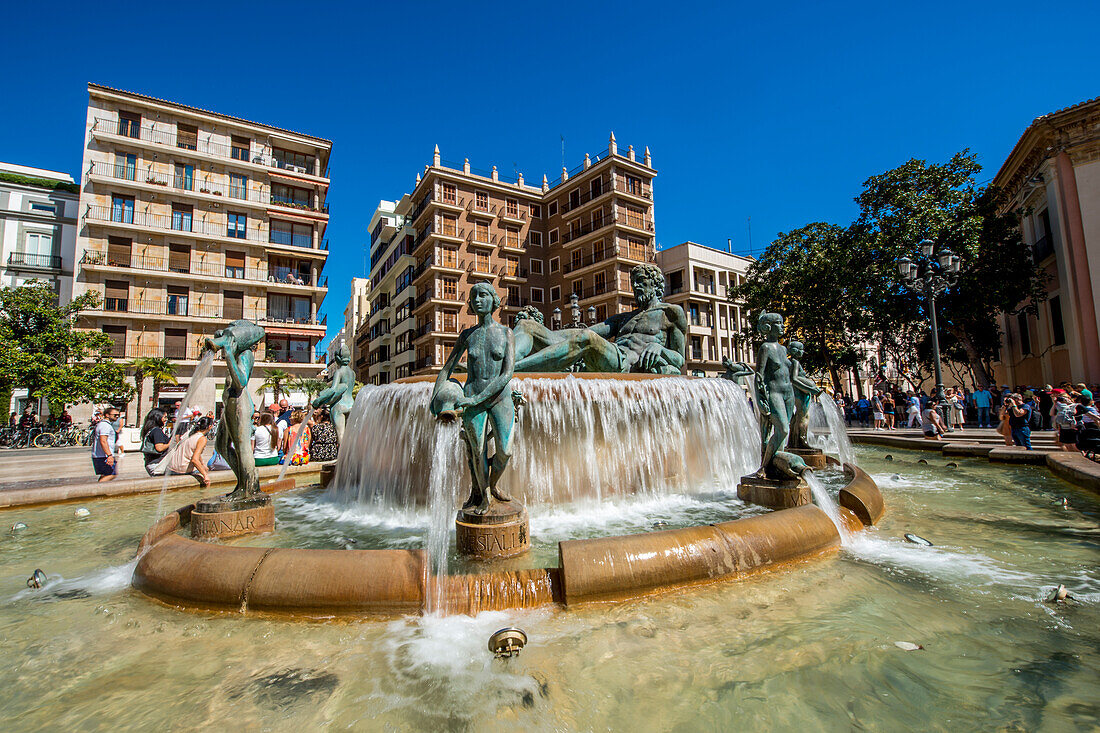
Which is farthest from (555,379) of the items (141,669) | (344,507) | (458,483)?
(141,669)

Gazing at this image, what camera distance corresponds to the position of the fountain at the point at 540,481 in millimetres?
3285

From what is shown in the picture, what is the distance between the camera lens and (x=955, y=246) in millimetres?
23312

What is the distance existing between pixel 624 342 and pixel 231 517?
6324mm

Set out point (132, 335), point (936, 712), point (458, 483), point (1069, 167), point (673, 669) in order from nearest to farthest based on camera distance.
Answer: point (936, 712)
point (673, 669)
point (458, 483)
point (1069, 167)
point (132, 335)

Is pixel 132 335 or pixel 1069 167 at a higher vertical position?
pixel 1069 167

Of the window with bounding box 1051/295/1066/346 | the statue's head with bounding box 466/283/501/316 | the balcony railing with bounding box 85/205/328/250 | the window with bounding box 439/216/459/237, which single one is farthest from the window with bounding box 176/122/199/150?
the window with bounding box 1051/295/1066/346

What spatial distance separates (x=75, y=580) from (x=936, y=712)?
5705mm

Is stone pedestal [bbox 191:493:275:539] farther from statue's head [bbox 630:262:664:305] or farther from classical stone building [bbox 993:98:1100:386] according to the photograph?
classical stone building [bbox 993:98:1100:386]

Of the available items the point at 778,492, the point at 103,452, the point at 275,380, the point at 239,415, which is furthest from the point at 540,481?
the point at 275,380

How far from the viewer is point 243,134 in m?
38.6

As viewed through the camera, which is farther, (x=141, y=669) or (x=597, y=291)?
(x=597, y=291)

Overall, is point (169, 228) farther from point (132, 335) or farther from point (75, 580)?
point (75, 580)

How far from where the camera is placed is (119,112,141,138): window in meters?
35.4

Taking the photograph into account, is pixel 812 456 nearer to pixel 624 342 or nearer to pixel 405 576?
pixel 624 342
